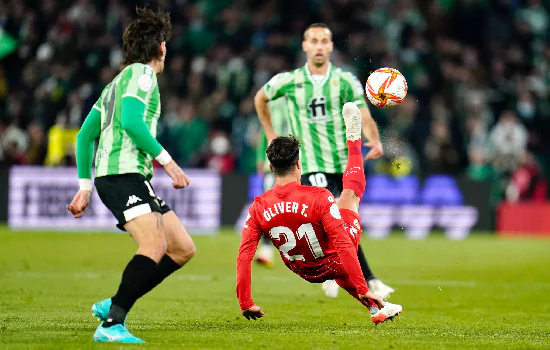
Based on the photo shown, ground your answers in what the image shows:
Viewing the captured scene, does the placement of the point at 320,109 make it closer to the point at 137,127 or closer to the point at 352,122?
the point at 352,122

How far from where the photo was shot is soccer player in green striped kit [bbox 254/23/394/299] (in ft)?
32.7

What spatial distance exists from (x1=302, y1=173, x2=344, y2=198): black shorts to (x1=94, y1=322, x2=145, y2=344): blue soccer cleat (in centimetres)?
393

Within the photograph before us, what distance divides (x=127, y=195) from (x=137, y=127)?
0.48 meters

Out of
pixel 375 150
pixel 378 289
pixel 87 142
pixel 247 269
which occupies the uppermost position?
pixel 87 142

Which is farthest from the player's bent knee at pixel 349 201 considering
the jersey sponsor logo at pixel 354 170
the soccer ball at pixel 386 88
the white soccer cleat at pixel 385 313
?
the white soccer cleat at pixel 385 313

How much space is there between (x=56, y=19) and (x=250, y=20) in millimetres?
4605

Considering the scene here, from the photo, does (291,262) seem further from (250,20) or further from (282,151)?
(250,20)

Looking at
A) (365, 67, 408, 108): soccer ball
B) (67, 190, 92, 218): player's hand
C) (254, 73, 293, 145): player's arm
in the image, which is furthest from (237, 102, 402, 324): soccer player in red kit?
(254, 73, 293, 145): player's arm

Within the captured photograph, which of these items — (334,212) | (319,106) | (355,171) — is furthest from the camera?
(319,106)

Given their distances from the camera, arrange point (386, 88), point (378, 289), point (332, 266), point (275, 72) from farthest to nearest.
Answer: point (275, 72) → point (378, 289) → point (386, 88) → point (332, 266)

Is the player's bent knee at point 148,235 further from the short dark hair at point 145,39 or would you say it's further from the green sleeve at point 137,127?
the short dark hair at point 145,39

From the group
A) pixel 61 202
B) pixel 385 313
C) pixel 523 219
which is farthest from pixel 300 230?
pixel 523 219

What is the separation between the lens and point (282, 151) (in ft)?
23.7

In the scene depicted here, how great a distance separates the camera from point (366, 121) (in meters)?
9.66
